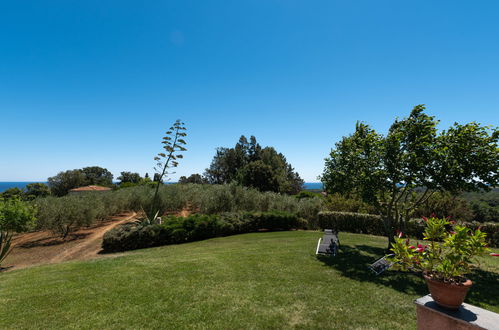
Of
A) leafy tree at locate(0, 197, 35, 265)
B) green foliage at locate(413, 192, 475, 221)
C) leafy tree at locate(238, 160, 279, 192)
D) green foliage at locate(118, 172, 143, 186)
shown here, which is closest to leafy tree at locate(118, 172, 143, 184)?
green foliage at locate(118, 172, 143, 186)

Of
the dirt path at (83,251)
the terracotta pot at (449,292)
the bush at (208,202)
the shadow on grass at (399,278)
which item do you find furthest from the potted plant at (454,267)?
the bush at (208,202)

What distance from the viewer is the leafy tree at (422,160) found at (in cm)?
768

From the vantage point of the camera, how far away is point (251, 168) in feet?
121

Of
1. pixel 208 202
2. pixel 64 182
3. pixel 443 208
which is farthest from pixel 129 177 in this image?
pixel 443 208

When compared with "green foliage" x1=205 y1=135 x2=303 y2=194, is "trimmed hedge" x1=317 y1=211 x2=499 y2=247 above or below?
below

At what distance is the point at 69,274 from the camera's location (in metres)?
7.22

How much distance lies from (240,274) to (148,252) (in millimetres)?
5845

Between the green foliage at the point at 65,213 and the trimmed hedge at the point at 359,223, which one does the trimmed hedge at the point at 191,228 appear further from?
the green foliage at the point at 65,213

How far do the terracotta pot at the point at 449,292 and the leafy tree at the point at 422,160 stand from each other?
5.67m

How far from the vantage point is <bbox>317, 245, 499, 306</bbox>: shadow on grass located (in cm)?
580

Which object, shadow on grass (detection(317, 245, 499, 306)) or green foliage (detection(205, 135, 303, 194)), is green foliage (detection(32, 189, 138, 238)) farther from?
green foliage (detection(205, 135, 303, 194))

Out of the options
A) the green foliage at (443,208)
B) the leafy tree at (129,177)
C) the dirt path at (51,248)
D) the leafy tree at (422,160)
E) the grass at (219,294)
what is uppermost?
the leafy tree at (129,177)

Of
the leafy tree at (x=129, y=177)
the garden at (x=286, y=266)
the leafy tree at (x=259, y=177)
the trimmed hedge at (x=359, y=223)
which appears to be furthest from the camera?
the leafy tree at (x=129, y=177)

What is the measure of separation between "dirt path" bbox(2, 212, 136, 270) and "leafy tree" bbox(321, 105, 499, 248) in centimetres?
1288
